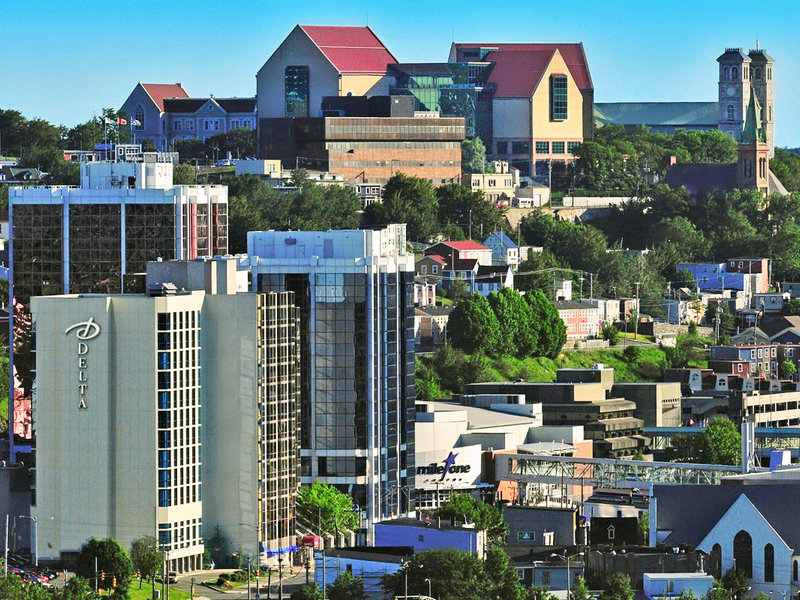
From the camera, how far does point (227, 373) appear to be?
10644 centimetres

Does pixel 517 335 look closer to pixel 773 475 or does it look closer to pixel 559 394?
pixel 559 394

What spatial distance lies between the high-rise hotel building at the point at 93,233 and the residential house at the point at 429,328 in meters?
41.3

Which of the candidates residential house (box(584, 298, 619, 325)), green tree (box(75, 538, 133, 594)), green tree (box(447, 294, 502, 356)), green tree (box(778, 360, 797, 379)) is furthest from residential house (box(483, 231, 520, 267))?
green tree (box(75, 538, 133, 594))

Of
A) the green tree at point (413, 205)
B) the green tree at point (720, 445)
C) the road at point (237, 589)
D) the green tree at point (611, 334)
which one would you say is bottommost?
the road at point (237, 589)

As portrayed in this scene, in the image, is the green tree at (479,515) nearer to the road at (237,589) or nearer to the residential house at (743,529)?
the road at (237,589)

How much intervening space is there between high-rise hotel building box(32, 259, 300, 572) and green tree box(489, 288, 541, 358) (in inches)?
2442

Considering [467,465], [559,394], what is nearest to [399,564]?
[467,465]

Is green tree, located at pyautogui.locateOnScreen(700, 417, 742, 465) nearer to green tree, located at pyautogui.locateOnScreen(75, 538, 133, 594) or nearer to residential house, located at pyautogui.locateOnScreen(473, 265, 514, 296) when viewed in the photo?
residential house, located at pyautogui.locateOnScreen(473, 265, 514, 296)

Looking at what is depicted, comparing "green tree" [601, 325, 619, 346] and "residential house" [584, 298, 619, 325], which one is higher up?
"residential house" [584, 298, 619, 325]

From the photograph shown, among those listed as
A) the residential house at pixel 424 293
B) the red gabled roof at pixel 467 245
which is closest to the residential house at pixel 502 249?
the red gabled roof at pixel 467 245

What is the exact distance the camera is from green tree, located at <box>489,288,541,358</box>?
16800 centimetres

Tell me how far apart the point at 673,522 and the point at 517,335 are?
68.7m

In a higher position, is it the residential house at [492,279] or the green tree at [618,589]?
the residential house at [492,279]

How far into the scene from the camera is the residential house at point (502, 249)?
194125mm
